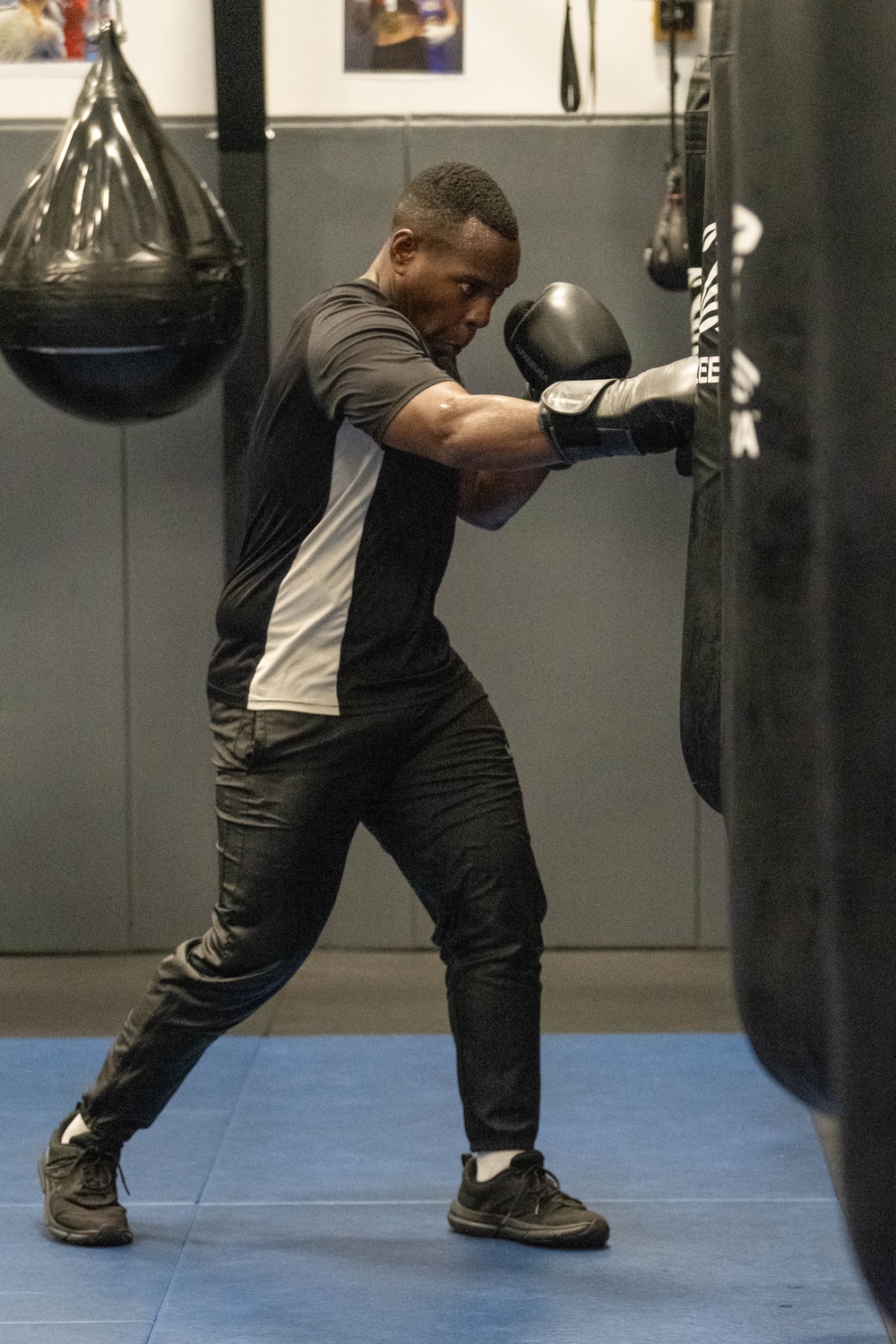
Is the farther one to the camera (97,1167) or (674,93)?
(674,93)

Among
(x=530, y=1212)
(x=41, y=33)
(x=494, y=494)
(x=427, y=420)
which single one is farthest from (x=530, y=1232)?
(x=41, y=33)

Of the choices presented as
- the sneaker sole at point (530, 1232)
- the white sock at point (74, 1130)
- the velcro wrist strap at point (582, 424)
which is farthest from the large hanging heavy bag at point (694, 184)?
the white sock at point (74, 1130)

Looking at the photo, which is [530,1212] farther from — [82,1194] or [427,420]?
[427,420]

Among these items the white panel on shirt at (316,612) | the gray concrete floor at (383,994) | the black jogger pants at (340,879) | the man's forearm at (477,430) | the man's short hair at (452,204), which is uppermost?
the man's short hair at (452,204)

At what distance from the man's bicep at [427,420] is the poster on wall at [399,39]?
2250mm

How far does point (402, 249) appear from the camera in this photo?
2.48m

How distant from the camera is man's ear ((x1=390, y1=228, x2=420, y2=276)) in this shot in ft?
8.09

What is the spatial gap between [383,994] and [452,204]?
7.13 feet

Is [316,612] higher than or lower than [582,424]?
lower

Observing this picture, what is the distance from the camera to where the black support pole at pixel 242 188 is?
381cm

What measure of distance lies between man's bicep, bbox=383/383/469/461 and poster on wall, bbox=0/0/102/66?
8.11 ft

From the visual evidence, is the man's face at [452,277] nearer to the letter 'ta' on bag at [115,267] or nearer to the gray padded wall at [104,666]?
the letter 'ta' on bag at [115,267]

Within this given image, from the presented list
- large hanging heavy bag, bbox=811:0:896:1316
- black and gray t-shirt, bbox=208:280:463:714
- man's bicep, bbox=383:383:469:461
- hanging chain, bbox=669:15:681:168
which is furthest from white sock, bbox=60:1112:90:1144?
hanging chain, bbox=669:15:681:168

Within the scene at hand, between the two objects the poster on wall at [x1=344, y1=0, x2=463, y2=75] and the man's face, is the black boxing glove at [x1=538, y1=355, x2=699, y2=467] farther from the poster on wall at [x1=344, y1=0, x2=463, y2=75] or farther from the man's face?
the poster on wall at [x1=344, y1=0, x2=463, y2=75]
